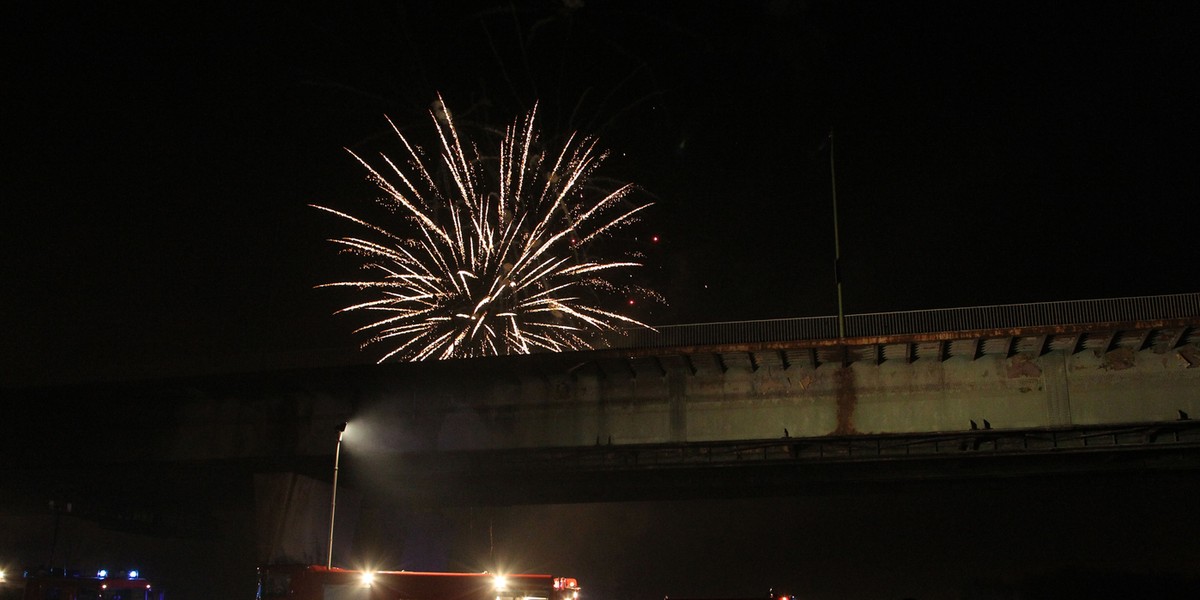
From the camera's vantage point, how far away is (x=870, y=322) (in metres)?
35.3

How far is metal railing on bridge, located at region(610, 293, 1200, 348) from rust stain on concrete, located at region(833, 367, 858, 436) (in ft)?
4.53

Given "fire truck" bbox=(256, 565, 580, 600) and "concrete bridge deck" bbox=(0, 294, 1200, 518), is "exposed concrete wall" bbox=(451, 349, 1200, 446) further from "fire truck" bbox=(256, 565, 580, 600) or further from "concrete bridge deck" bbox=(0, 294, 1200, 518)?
"fire truck" bbox=(256, 565, 580, 600)

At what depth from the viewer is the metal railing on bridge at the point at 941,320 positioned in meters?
32.6

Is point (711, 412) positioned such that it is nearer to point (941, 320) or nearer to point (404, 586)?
point (941, 320)

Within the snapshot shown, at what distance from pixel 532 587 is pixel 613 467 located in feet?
38.5

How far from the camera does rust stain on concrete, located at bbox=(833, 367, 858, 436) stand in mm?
30844

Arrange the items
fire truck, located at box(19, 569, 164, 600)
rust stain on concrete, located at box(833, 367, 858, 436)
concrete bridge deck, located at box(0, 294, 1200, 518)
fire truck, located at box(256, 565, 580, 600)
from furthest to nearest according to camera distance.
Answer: rust stain on concrete, located at box(833, 367, 858, 436)
concrete bridge deck, located at box(0, 294, 1200, 518)
fire truck, located at box(19, 569, 164, 600)
fire truck, located at box(256, 565, 580, 600)

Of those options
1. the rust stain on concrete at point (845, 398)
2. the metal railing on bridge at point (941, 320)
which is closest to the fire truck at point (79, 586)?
the metal railing on bridge at point (941, 320)

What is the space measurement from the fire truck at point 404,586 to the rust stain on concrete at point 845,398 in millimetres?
11844

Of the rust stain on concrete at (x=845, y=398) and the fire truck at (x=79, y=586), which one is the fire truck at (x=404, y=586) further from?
the rust stain on concrete at (x=845, y=398)

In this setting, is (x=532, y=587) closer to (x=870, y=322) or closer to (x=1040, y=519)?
(x=870, y=322)

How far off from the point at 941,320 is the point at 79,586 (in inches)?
1172

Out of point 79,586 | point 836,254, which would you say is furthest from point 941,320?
point 79,586

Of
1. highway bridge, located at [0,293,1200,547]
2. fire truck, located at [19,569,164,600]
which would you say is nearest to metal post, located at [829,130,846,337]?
highway bridge, located at [0,293,1200,547]
